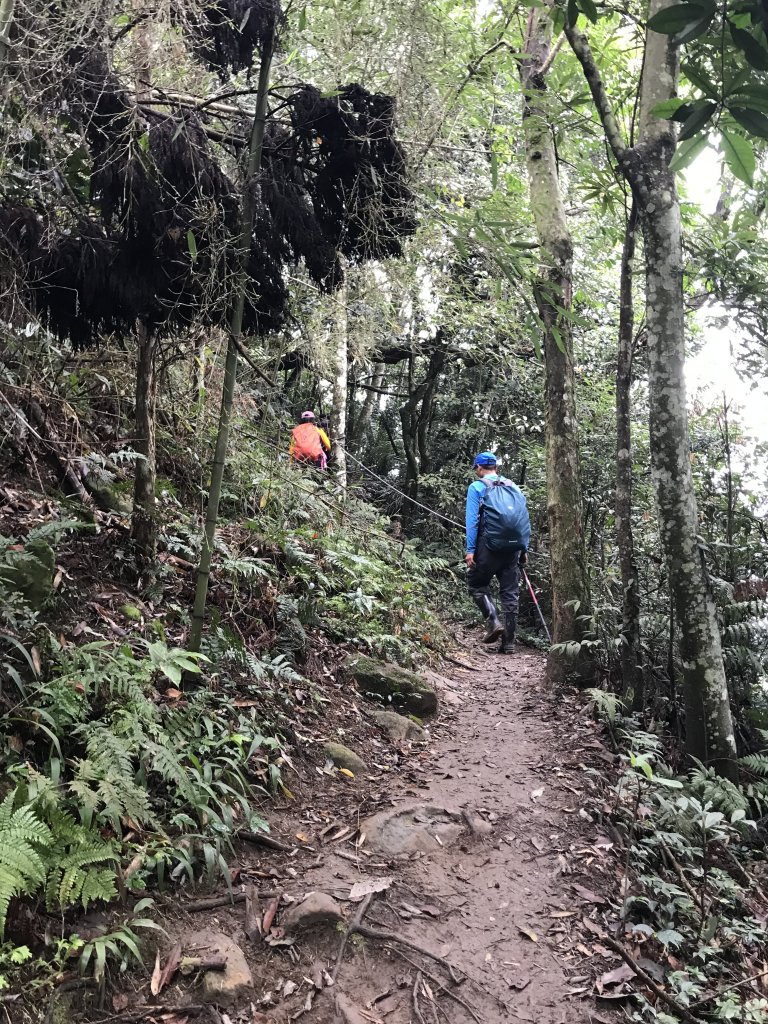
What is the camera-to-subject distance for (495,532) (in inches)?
331

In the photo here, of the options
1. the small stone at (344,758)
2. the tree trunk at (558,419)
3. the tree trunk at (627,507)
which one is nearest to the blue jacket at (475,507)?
the tree trunk at (558,419)

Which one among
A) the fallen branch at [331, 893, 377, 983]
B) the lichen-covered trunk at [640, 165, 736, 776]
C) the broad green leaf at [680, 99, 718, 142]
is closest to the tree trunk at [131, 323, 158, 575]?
the fallen branch at [331, 893, 377, 983]

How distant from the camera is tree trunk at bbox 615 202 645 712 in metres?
5.70

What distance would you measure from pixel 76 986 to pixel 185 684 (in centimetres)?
185

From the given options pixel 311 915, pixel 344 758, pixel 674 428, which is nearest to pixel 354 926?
pixel 311 915

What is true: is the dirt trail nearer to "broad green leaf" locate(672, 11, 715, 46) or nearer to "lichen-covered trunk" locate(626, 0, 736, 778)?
"lichen-covered trunk" locate(626, 0, 736, 778)

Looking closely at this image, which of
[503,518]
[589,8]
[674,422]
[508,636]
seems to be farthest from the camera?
[508,636]

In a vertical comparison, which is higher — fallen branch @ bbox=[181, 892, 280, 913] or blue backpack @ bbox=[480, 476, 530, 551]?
blue backpack @ bbox=[480, 476, 530, 551]

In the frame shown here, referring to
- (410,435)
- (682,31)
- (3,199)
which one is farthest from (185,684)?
(410,435)

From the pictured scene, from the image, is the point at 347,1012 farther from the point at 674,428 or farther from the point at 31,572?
the point at 674,428

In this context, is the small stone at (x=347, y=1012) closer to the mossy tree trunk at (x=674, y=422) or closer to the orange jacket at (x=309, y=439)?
the mossy tree trunk at (x=674, y=422)

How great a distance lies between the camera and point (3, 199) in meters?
3.48

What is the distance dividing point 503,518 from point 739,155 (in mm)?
6513

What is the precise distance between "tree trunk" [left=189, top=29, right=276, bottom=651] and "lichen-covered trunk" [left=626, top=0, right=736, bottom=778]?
9.38 feet
